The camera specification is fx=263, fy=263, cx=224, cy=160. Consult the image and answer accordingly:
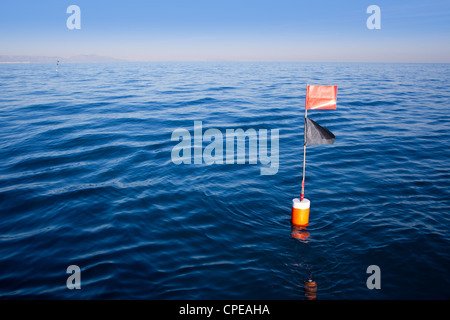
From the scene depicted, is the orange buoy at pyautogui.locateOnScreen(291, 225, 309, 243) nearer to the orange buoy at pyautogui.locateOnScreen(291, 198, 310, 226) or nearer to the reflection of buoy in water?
the orange buoy at pyautogui.locateOnScreen(291, 198, 310, 226)

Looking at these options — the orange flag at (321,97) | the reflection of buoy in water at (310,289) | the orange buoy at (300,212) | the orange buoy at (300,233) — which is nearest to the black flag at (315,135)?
the orange flag at (321,97)

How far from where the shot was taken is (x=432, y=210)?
7152mm

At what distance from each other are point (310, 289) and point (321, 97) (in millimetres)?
4090

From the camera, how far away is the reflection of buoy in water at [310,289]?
4.68 m

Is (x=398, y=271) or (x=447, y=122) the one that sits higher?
(x=447, y=122)

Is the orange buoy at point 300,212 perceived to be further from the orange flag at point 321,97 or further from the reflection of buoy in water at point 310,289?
the orange flag at point 321,97

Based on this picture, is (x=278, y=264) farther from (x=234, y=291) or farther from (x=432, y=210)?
(x=432, y=210)

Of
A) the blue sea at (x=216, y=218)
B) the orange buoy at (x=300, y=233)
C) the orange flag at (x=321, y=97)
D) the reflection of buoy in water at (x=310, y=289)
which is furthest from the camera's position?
the orange buoy at (x=300, y=233)

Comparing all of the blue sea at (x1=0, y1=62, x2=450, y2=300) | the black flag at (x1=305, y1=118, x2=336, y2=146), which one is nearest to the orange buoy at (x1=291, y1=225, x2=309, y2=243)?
the blue sea at (x1=0, y1=62, x2=450, y2=300)

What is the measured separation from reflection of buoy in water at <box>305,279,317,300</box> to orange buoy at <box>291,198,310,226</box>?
166cm

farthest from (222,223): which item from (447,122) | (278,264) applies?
(447,122)

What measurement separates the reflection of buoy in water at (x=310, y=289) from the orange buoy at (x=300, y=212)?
5.45ft

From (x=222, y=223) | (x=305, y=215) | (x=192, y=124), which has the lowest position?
(x=222, y=223)
